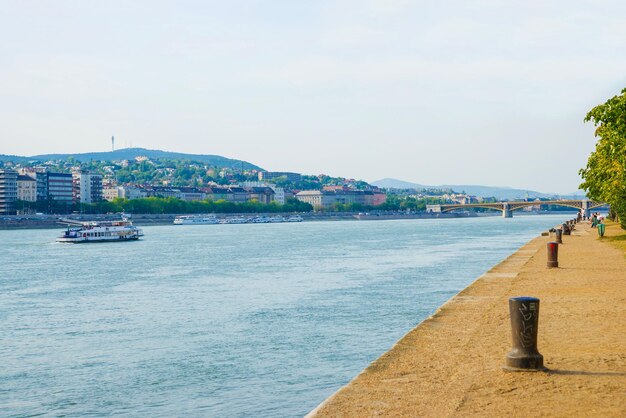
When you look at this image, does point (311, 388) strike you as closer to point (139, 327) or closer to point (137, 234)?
point (139, 327)

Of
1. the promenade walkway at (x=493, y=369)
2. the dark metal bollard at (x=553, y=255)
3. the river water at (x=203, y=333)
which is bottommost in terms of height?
the river water at (x=203, y=333)

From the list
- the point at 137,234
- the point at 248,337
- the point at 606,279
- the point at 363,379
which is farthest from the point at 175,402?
the point at 137,234

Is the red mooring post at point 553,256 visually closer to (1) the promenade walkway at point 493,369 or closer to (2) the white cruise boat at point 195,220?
(1) the promenade walkway at point 493,369

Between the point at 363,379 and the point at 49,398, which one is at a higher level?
the point at 363,379

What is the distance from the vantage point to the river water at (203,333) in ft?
45.8

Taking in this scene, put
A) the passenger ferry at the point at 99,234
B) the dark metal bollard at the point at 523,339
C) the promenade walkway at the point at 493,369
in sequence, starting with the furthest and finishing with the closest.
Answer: the passenger ferry at the point at 99,234 < the dark metal bollard at the point at 523,339 < the promenade walkway at the point at 493,369

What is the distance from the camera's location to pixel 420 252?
188 feet

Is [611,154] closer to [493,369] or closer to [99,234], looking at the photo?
[493,369]

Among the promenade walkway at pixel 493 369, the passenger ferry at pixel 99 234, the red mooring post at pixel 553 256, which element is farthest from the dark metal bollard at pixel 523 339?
the passenger ferry at pixel 99 234

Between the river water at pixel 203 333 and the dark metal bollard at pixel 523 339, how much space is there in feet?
10.5

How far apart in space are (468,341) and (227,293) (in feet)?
61.8

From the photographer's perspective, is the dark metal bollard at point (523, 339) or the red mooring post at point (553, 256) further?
the red mooring post at point (553, 256)

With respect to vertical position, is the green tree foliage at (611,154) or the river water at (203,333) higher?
the green tree foliage at (611,154)

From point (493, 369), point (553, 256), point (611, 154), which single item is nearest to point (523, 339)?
point (493, 369)
